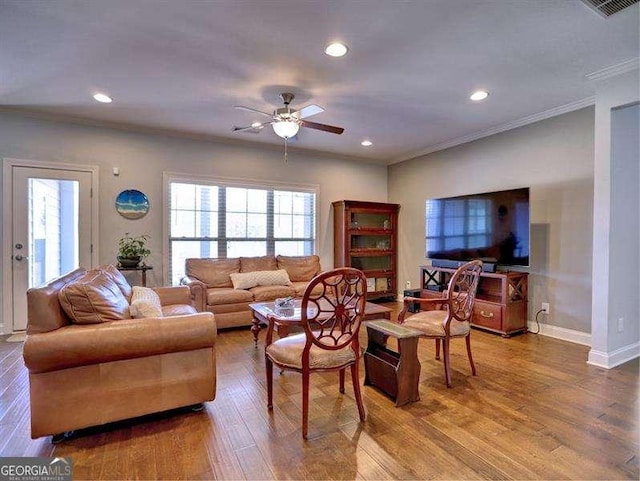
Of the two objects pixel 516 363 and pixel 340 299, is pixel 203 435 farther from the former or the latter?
pixel 516 363

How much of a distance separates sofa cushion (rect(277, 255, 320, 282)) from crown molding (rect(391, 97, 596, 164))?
265cm

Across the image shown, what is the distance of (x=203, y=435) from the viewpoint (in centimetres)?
199

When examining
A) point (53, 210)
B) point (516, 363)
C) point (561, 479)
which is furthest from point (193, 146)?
point (561, 479)

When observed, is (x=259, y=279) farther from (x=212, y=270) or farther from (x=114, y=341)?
(x=114, y=341)

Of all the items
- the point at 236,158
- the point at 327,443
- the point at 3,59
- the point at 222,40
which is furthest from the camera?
the point at 236,158

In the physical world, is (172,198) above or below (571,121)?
below

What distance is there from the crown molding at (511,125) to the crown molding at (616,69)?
61 centimetres

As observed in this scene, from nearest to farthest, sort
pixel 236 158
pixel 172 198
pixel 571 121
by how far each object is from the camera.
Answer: pixel 571 121
pixel 172 198
pixel 236 158

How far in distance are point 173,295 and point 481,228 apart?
12.7ft

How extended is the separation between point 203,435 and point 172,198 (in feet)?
11.9

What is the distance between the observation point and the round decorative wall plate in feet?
14.6

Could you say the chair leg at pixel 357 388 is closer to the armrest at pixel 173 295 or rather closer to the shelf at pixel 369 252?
the armrest at pixel 173 295

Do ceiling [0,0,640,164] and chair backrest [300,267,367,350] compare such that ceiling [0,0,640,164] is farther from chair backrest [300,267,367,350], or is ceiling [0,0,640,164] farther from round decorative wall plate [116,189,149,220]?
chair backrest [300,267,367,350]

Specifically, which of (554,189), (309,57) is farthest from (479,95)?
(309,57)
